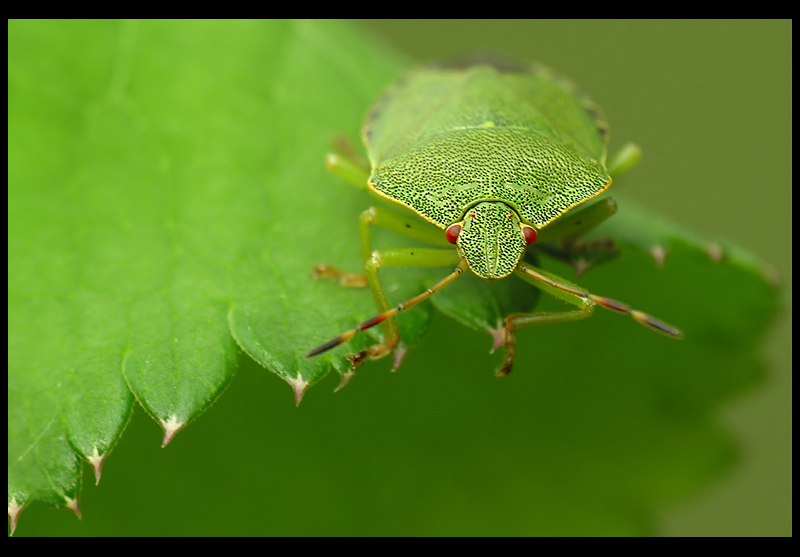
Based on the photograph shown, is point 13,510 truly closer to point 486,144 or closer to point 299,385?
point 299,385

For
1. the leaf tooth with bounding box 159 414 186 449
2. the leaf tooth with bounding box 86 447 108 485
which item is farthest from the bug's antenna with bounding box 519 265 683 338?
the leaf tooth with bounding box 86 447 108 485

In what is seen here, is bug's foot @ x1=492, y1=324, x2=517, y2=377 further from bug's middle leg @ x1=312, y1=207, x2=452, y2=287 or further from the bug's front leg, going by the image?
bug's middle leg @ x1=312, y1=207, x2=452, y2=287

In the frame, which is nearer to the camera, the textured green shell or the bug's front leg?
the bug's front leg

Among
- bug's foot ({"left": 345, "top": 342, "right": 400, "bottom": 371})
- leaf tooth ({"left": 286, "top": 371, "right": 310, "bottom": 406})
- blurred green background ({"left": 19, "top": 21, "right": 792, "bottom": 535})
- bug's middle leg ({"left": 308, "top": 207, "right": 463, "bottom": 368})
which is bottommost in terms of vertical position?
blurred green background ({"left": 19, "top": 21, "right": 792, "bottom": 535})

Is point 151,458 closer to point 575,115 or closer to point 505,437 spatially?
point 505,437

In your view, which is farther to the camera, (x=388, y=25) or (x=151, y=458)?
(x=388, y=25)

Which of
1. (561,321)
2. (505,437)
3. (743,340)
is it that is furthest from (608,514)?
(561,321)
